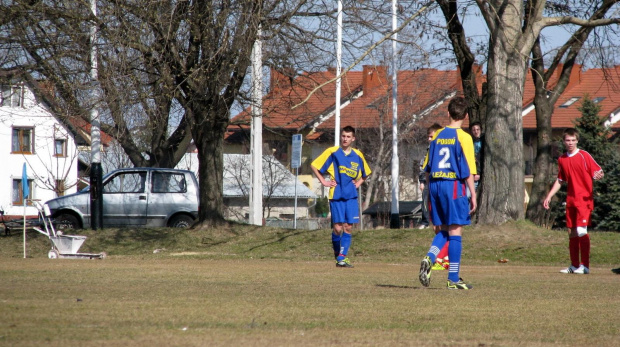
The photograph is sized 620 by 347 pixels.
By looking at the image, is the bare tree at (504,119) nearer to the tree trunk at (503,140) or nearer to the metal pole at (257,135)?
the tree trunk at (503,140)

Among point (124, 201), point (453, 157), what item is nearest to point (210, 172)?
point (124, 201)

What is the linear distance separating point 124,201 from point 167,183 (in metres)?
1.21

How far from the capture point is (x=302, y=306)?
669cm

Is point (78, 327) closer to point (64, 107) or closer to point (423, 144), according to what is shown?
point (64, 107)

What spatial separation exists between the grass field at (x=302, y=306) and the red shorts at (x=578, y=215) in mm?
735

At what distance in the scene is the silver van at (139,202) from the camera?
74.2ft

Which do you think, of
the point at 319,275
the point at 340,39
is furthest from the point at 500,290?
the point at 340,39

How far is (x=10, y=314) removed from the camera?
581cm

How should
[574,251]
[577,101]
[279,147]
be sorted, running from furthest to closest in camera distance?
[577,101] → [279,147] → [574,251]

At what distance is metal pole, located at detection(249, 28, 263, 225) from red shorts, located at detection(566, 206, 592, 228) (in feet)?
25.4

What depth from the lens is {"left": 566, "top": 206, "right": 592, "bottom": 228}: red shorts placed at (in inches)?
483

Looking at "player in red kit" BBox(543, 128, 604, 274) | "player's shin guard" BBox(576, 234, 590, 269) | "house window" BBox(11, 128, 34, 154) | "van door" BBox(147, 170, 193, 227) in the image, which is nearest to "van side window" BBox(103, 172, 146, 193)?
"van door" BBox(147, 170, 193, 227)

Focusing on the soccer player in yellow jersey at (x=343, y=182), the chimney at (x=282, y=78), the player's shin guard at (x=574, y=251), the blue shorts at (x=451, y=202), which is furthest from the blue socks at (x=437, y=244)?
the chimney at (x=282, y=78)

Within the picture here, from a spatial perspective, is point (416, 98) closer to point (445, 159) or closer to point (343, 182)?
point (343, 182)
